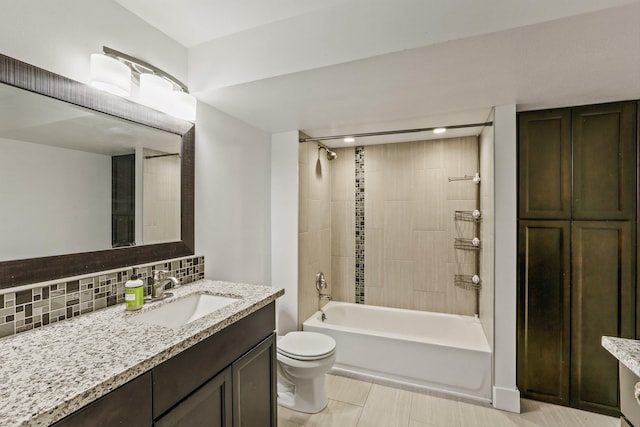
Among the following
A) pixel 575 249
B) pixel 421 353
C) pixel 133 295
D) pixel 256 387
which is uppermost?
pixel 575 249

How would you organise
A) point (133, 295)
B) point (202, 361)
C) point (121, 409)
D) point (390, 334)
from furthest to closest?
point (390, 334)
point (133, 295)
point (202, 361)
point (121, 409)

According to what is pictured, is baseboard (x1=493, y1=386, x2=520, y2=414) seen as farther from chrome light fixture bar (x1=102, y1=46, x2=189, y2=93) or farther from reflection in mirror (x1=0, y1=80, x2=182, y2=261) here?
chrome light fixture bar (x1=102, y1=46, x2=189, y2=93)

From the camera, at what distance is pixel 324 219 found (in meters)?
3.35

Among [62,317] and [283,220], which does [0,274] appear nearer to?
[62,317]

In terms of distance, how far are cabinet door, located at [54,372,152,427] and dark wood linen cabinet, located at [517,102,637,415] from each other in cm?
242

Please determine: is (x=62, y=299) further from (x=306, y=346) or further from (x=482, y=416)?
(x=482, y=416)

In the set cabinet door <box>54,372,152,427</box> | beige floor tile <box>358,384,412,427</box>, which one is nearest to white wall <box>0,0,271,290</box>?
cabinet door <box>54,372,152,427</box>

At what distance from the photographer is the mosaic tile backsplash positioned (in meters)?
1.11

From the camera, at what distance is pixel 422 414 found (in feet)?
6.79

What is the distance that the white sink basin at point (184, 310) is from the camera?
143 cm

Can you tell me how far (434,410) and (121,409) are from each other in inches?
80.5

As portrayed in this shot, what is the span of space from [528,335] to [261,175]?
8.08ft

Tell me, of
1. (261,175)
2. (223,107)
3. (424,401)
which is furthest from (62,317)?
(424,401)

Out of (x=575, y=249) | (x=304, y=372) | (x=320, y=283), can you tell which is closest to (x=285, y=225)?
(x=320, y=283)
